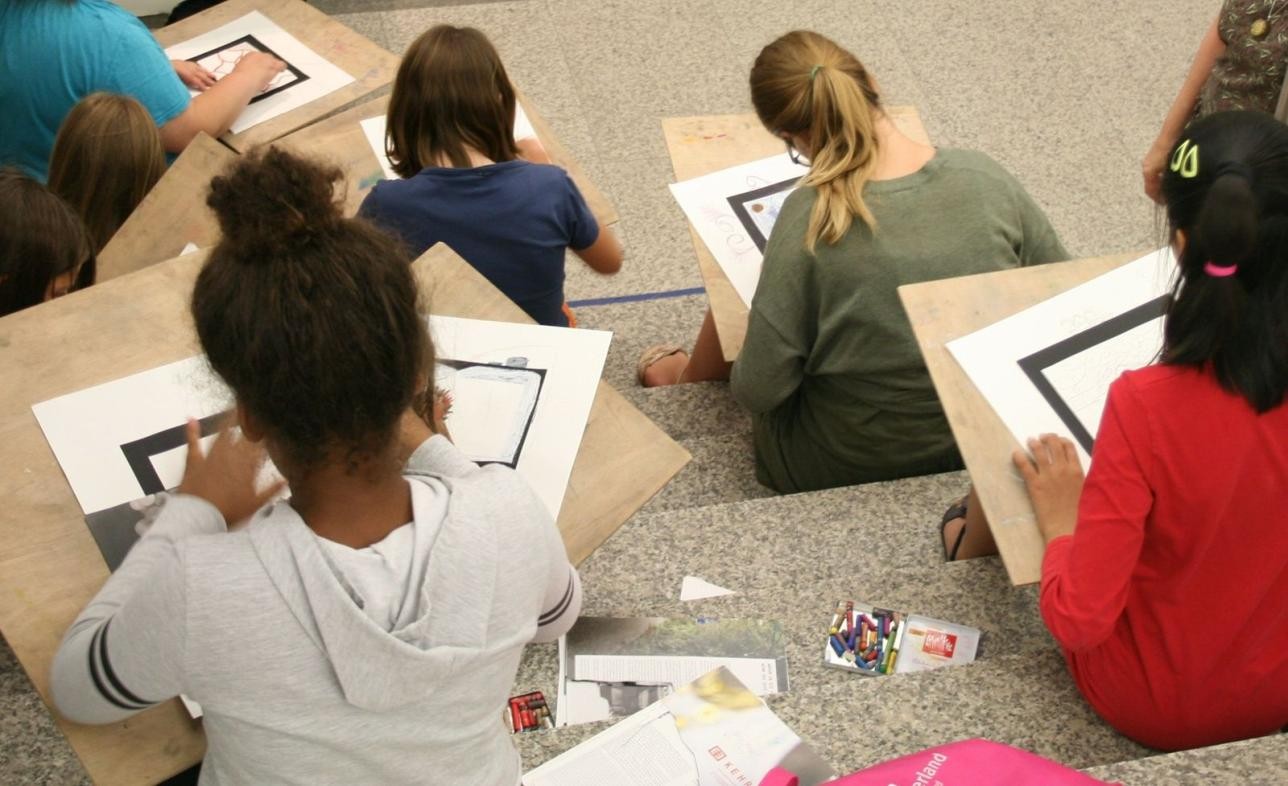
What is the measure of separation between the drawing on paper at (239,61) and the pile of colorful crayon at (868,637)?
1.54 metres

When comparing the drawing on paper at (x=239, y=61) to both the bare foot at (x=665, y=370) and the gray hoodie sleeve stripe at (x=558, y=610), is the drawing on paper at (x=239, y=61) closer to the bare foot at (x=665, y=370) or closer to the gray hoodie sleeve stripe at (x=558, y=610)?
the bare foot at (x=665, y=370)

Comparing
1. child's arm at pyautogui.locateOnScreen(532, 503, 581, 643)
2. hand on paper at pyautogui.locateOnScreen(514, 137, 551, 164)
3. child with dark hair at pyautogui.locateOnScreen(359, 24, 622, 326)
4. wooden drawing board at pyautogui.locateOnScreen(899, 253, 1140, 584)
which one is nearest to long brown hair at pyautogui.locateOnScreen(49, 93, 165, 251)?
child with dark hair at pyautogui.locateOnScreen(359, 24, 622, 326)

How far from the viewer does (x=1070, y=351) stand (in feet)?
5.57

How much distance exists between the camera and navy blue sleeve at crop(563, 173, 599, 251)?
6.73 feet

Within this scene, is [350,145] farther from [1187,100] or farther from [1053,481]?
[1187,100]

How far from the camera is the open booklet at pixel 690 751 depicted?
1.52 m

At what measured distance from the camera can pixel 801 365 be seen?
201cm

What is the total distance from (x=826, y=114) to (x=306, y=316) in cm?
105

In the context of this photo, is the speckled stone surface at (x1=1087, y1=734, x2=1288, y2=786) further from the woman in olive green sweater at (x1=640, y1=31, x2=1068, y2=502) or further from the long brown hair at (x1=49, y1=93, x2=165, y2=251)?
the long brown hair at (x1=49, y1=93, x2=165, y2=251)

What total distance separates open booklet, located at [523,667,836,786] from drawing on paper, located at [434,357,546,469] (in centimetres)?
39

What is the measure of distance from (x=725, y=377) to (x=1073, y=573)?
4.32 feet

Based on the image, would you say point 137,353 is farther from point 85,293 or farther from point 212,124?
point 212,124

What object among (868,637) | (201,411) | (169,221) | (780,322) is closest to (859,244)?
(780,322)

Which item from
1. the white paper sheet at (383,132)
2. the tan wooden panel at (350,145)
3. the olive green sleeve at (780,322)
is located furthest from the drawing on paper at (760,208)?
the tan wooden panel at (350,145)
